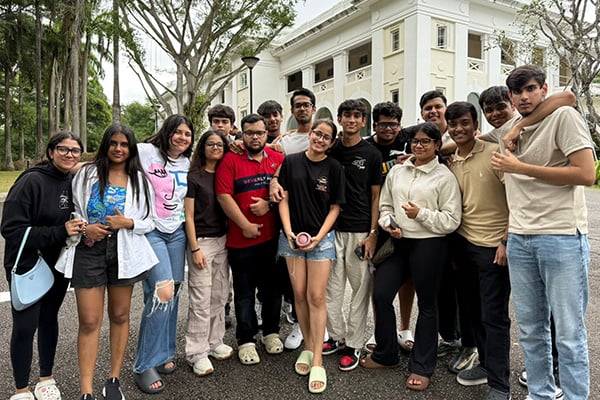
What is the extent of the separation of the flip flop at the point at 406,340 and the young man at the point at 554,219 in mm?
1369

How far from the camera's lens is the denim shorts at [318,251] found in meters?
3.24

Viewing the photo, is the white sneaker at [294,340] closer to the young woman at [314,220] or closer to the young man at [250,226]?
the young man at [250,226]

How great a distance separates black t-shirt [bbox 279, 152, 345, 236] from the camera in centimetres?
325

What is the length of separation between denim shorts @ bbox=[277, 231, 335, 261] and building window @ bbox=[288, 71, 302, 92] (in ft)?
89.7

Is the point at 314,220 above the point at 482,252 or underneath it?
above

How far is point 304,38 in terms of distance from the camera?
2619 cm

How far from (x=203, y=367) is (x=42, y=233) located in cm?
161

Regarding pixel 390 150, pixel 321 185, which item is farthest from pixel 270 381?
pixel 390 150

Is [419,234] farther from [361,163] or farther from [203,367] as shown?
[203,367]

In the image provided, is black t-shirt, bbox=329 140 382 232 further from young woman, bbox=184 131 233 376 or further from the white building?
the white building

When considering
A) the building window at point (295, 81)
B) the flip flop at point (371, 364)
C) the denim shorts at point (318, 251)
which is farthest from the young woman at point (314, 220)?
the building window at point (295, 81)

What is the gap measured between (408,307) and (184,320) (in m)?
2.47

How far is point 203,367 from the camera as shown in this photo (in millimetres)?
3307

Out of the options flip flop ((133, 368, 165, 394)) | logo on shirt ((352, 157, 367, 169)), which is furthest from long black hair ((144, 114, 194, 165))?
flip flop ((133, 368, 165, 394))
